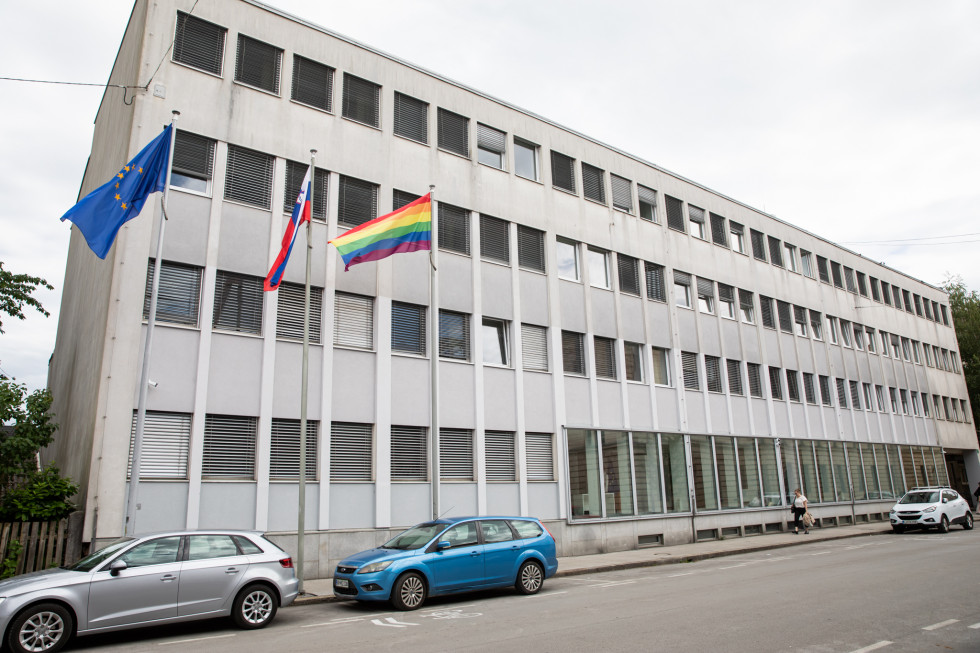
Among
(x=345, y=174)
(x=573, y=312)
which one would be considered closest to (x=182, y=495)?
(x=345, y=174)

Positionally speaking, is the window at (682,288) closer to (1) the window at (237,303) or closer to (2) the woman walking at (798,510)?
(2) the woman walking at (798,510)

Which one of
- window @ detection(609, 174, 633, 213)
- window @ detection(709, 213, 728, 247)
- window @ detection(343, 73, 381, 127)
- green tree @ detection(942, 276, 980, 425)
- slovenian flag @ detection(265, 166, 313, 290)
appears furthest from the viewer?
green tree @ detection(942, 276, 980, 425)

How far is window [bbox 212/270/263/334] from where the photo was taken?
15938 millimetres

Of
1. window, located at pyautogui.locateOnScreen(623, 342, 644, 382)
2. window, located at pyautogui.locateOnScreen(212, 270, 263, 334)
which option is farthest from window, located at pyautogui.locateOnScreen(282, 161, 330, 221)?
window, located at pyautogui.locateOnScreen(623, 342, 644, 382)

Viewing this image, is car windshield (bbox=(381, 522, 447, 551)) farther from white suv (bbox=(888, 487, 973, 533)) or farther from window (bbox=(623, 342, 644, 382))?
white suv (bbox=(888, 487, 973, 533))

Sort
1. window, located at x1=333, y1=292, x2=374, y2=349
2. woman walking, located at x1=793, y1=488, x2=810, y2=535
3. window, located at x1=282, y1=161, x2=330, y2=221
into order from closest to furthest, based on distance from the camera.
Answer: window, located at x1=333, y1=292, x2=374, y2=349 < window, located at x1=282, y1=161, x2=330, y2=221 < woman walking, located at x1=793, y1=488, x2=810, y2=535

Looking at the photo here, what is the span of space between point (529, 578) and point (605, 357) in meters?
11.5

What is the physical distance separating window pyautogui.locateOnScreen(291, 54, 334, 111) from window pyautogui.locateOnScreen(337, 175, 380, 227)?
2.24 meters

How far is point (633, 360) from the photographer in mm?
24344

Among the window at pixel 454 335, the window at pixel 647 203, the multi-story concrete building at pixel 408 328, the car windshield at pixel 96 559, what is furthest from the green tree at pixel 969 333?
the car windshield at pixel 96 559

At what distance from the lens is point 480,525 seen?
12891mm

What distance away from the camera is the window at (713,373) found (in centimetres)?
2666

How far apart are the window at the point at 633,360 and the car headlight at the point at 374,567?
14.1 metres

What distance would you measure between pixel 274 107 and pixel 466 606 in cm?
1327
